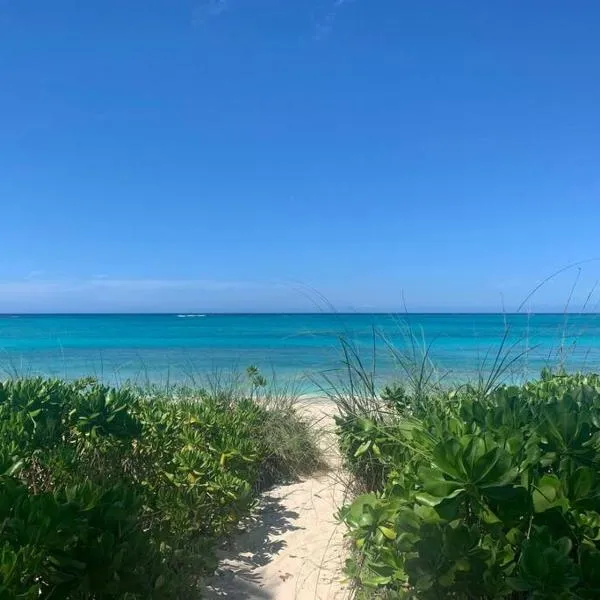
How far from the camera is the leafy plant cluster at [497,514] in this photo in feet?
5.41

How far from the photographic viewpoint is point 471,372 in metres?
4.69

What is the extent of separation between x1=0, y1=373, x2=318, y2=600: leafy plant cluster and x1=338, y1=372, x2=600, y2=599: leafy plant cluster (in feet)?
2.99

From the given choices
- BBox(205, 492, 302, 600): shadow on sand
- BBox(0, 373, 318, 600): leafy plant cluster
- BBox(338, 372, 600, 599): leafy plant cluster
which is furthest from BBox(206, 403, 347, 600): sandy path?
BBox(338, 372, 600, 599): leafy plant cluster

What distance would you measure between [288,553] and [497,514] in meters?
1.75

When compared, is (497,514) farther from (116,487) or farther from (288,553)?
(288,553)

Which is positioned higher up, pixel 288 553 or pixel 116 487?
pixel 116 487

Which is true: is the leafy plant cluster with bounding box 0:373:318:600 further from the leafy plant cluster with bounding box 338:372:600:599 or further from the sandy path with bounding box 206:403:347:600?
the leafy plant cluster with bounding box 338:372:600:599

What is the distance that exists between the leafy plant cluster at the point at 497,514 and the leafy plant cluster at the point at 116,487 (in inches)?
35.9

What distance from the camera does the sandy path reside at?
2740mm

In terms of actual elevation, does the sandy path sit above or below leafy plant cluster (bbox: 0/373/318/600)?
below

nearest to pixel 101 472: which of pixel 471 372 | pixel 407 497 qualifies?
pixel 407 497

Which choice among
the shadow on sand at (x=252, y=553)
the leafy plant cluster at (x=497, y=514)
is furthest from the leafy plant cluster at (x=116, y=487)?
the leafy plant cluster at (x=497, y=514)

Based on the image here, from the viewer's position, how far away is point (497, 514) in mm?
1812

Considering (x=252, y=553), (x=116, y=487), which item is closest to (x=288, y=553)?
(x=252, y=553)
